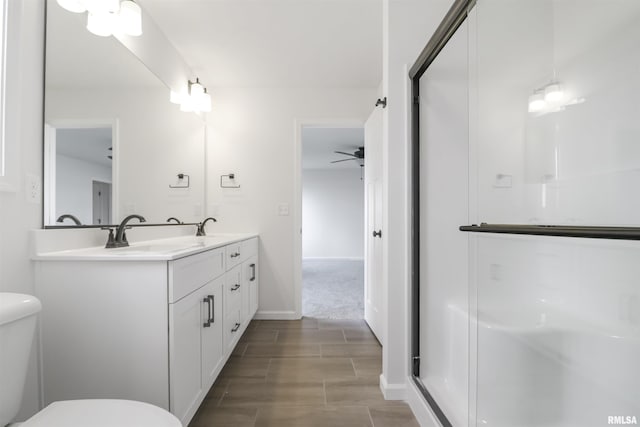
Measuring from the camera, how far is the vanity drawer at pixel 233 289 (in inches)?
73.8

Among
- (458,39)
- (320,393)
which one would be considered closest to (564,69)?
(458,39)

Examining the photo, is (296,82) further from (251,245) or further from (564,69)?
(564,69)

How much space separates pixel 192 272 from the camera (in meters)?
1.33

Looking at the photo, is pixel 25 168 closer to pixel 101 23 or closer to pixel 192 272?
pixel 192 272

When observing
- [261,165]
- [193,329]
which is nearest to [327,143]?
[261,165]

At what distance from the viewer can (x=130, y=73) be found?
1.83 metres

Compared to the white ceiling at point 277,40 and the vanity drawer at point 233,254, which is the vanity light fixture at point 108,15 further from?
the vanity drawer at point 233,254

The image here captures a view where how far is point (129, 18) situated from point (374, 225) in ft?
7.11

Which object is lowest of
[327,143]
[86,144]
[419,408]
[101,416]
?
[419,408]

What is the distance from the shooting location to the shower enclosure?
1.34 meters

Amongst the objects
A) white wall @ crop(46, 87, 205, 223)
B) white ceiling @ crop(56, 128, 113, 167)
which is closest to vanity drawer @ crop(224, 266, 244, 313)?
white wall @ crop(46, 87, 205, 223)

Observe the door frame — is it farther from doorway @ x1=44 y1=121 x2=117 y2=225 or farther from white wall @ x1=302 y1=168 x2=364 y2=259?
white wall @ x1=302 y1=168 x2=364 y2=259

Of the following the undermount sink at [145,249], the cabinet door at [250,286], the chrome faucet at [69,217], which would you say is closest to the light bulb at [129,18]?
the chrome faucet at [69,217]

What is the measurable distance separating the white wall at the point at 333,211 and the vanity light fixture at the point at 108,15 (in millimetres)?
5935
